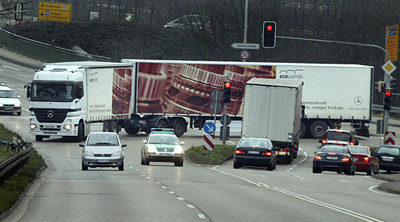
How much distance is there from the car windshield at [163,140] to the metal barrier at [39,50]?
51112mm

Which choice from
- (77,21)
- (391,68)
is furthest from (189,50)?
(391,68)

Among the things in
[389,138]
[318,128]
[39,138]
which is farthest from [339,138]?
[39,138]

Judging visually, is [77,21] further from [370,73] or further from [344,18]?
[370,73]

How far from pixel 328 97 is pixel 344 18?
31.3m

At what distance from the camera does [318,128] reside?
5025cm

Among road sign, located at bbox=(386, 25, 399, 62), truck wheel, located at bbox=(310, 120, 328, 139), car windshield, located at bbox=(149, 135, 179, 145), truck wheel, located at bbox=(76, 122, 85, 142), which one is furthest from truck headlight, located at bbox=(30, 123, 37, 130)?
road sign, located at bbox=(386, 25, 399, 62)

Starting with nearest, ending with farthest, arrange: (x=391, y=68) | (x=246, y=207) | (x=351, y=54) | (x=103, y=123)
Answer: (x=246, y=207) < (x=391, y=68) < (x=103, y=123) < (x=351, y=54)

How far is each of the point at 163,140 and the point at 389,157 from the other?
11879mm

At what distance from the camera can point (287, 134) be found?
37.3 m

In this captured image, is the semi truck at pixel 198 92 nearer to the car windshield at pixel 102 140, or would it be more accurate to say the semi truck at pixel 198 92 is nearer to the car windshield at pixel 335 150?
the car windshield at pixel 335 150

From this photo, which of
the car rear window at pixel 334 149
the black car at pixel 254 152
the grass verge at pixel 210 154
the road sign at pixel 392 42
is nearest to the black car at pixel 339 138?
the road sign at pixel 392 42

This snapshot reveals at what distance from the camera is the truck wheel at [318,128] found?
50.1 m

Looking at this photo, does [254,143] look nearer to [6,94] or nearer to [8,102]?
[6,94]

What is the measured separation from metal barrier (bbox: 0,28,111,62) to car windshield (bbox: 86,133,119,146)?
176ft
